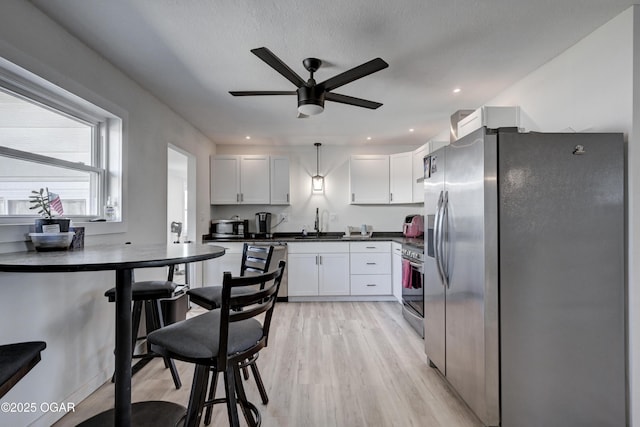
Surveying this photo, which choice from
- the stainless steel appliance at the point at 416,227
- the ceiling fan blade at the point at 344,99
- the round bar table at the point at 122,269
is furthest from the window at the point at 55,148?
the stainless steel appliance at the point at 416,227

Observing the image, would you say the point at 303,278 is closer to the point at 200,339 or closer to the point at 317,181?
the point at 317,181

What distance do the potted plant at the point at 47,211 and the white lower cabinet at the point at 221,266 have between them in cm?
248

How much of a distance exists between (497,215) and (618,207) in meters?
0.68

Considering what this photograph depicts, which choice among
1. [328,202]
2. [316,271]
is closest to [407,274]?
[316,271]

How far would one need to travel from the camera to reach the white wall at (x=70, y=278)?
157 cm

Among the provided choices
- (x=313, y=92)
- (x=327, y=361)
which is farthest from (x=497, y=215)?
(x=327, y=361)

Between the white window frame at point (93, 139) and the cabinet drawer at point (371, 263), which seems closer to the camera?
the white window frame at point (93, 139)

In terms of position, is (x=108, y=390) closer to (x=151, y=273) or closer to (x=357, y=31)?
(x=151, y=273)

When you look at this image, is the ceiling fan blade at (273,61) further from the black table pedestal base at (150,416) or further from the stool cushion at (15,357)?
the black table pedestal base at (150,416)

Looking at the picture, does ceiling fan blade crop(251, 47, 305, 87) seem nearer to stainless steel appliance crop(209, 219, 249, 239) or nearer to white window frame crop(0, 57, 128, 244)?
white window frame crop(0, 57, 128, 244)

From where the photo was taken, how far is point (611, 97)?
6.04ft

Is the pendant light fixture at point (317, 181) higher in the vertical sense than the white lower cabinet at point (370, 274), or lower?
higher

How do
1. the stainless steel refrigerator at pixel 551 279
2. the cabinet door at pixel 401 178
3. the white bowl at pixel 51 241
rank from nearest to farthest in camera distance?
the white bowl at pixel 51 241, the stainless steel refrigerator at pixel 551 279, the cabinet door at pixel 401 178

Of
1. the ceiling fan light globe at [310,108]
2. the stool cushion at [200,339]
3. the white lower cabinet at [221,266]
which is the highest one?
the ceiling fan light globe at [310,108]
